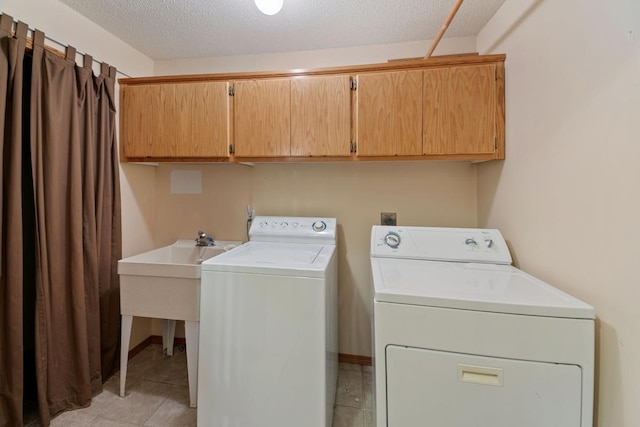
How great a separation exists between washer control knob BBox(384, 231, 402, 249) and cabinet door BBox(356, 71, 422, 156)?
19.7 inches

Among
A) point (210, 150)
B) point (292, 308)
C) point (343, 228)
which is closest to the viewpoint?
point (292, 308)

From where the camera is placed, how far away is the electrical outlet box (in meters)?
2.05

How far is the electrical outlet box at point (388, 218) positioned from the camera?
6.74ft

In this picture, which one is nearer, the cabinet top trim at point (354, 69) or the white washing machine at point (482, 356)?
the white washing machine at point (482, 356)

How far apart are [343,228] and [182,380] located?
1.58 meters

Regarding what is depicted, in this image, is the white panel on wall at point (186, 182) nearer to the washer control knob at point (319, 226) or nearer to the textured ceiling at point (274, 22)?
the textured ceiling at point (274, 22)

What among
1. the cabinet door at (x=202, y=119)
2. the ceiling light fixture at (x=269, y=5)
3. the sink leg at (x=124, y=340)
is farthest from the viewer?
the cabinet door at (x=202, y=119)

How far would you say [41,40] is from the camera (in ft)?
4.73

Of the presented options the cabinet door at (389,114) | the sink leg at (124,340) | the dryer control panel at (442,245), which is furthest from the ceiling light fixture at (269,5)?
the sink leg at (124,340)

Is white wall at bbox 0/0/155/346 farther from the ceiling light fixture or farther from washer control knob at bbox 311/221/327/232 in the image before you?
washer control knob at bbox 311/221/327/232

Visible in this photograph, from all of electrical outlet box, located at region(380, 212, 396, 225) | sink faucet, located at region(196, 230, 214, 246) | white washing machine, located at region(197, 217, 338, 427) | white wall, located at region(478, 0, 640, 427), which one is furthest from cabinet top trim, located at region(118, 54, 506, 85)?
white washing machine, located at region(197, 217, 338, 427)

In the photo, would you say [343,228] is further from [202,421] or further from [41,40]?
[41,40]

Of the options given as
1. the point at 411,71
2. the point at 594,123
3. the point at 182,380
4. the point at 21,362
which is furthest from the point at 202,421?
the point at 411,71

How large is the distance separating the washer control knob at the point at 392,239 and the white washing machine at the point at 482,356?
1.85 feet
